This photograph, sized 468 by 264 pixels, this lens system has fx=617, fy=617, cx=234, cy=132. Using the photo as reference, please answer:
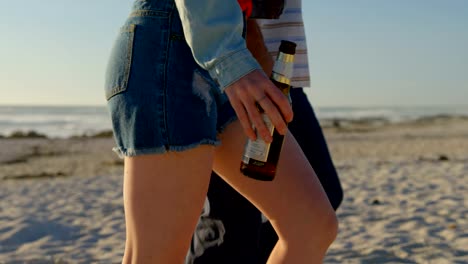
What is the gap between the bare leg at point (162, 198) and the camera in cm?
156

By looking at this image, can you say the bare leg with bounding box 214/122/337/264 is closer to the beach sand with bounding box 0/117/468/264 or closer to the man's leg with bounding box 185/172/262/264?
the man's leg with bounding box 185/172/262/264

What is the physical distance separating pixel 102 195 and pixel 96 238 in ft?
8.49

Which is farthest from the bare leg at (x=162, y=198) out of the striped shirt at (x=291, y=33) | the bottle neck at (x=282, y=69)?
the striped shirt at (x=291, y=33)

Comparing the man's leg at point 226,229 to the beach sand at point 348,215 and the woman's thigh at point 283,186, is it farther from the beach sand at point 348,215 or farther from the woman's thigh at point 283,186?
the beach sand at point 348,215

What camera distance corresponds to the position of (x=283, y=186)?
5.54 feet

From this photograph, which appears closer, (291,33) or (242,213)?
(291,33)

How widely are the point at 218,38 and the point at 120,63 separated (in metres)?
0.30

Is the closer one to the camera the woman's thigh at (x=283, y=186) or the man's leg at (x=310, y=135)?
the woman's thigh at (x=283, y=186)

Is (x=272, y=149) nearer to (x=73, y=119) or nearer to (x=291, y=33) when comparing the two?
(x=291, y=33)

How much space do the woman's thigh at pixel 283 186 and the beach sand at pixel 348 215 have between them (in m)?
2.74

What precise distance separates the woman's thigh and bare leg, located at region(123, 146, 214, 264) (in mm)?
92

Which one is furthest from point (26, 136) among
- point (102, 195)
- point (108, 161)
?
point (102, 195)

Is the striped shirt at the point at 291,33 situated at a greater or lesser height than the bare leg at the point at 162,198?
greater

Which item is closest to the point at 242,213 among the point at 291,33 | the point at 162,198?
the point at 291,33
